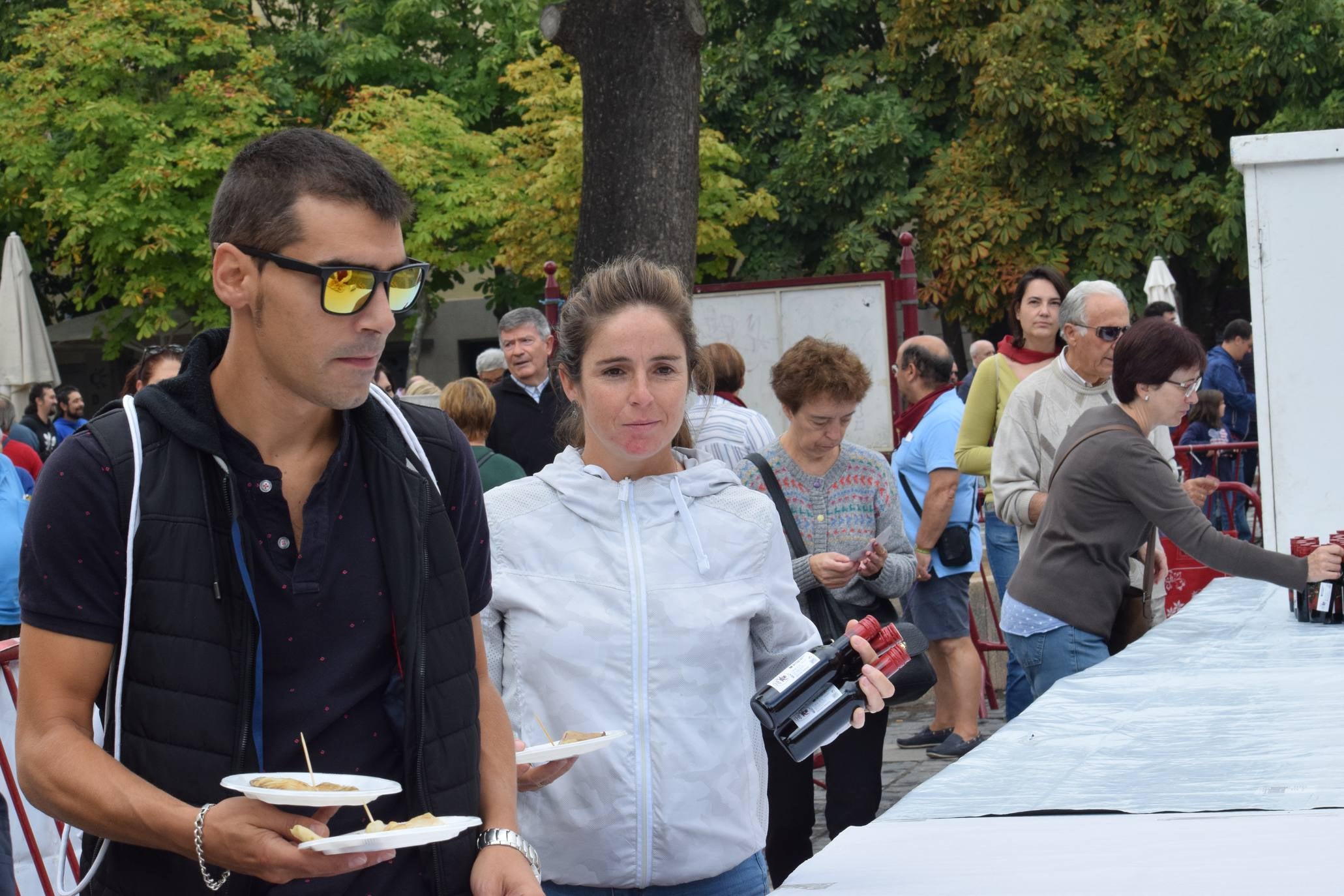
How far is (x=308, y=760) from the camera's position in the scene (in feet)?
6.43

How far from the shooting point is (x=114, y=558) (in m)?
1.97

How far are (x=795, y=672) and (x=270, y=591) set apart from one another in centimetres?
104

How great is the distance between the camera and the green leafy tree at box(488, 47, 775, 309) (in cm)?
2409

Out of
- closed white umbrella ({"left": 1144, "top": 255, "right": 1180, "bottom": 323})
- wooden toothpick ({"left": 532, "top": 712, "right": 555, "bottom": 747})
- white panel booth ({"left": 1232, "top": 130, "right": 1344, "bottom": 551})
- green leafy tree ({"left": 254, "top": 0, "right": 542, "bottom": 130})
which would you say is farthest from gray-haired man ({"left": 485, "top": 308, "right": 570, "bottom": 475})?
green leafy tree ({"left": 254, "top": 0, "right": 542, "bottom": 130})

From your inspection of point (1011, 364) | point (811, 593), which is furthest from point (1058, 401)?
point (811, 593)

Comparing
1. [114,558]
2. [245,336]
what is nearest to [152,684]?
[114,558]

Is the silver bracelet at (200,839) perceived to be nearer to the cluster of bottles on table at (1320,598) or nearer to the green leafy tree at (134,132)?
the cluster of bottles on table at (1320,598)

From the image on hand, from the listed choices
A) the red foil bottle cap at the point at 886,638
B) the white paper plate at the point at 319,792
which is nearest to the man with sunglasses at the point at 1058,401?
the red foil bottle cap at the point at 886,638

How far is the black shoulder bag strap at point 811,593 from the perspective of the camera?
16.8 feet

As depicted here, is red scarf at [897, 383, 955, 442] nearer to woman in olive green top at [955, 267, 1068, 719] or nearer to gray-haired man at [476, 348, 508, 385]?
woman in olive green top at [955, 267, 1068, 719]

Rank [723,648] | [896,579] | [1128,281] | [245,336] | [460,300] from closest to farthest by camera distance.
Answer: [245,336] → [723,648] → [896,579] → [1128,281] → [460,300]

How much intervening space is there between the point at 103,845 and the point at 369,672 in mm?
400

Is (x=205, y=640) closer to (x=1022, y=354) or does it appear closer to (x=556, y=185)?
(x=1022, y=354)

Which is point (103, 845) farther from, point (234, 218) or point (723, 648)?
point (723, 648)
